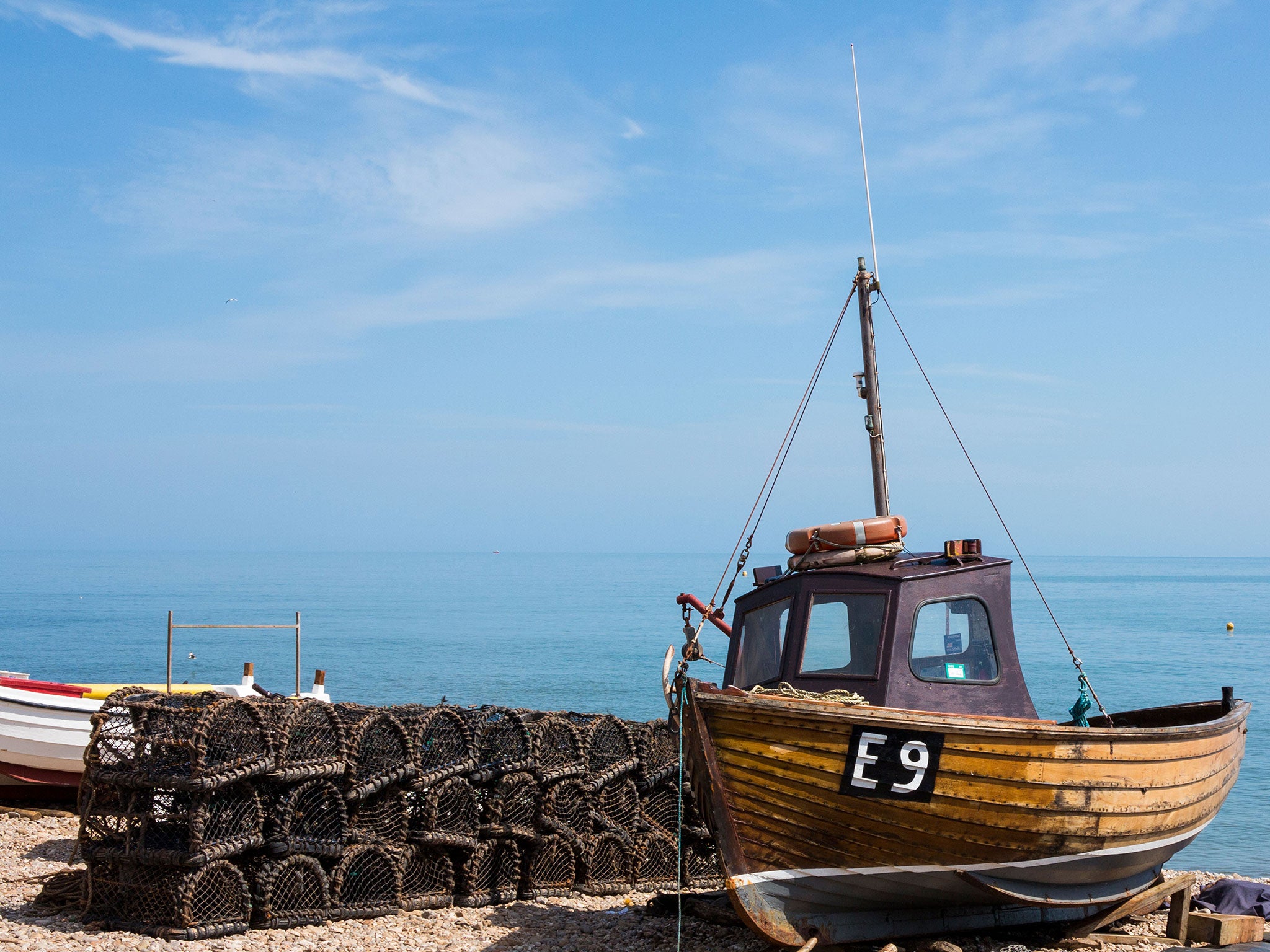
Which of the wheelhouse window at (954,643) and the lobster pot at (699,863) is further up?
the wheelhouse window at (954,643)

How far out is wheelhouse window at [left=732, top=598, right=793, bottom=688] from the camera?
8.74m

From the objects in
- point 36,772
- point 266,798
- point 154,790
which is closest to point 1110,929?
point 266,798

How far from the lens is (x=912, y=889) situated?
785 centimetres

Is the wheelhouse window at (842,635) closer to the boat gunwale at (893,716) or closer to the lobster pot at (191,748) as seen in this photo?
the boat gunwale at (893,716)

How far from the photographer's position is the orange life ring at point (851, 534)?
8516 mm

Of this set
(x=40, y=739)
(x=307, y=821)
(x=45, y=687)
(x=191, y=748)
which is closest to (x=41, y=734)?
(x=40, y=739)

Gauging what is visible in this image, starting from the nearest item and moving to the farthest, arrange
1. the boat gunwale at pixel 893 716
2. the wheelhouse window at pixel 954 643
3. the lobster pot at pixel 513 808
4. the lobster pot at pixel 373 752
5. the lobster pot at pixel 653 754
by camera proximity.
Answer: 1. the boat gunwale at pixel 893 716
2. the wheelhouse window at pixel 954 643
3. the lobster pot at pixel 373 752
4. the lobster pot at pixel 513 808
5. the lobster pot at pixel 653 754

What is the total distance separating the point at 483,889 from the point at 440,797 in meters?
0.83

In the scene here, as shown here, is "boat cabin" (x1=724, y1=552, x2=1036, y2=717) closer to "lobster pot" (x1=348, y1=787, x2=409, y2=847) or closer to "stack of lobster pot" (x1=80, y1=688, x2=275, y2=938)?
"lobster pot" (x1=348, y1=787, x2=409, y2=847)

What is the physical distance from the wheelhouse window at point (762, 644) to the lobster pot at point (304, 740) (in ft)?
10.0

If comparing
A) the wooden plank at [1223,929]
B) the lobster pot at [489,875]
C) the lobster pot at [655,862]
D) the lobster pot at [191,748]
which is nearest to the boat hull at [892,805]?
the wooden plank at [1223,929]

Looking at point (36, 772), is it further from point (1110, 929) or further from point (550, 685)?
point (550, 685)

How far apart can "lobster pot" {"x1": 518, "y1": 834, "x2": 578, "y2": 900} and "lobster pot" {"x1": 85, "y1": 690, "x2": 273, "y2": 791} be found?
8.25 feet

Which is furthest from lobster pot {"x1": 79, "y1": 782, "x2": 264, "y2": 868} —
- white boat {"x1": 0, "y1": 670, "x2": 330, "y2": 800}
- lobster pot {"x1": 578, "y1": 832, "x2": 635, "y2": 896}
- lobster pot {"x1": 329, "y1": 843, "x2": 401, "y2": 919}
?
white boat {"x1": 0, "y1": 670, "x2": 330, "y2": 800}
